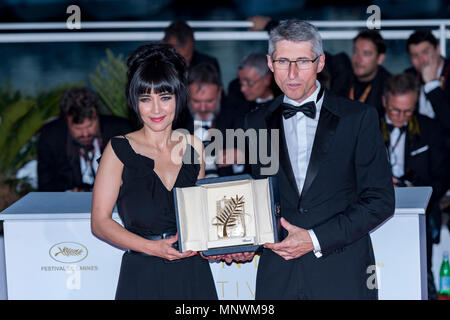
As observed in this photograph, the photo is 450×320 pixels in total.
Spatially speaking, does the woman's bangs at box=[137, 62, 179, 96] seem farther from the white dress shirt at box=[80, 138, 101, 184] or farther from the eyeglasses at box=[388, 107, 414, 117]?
the eyeglasses at box=[388, 107, 414, 117]

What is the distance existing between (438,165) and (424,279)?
185cm

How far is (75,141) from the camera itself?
5379 millimetres

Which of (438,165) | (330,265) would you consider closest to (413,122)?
(438,165)

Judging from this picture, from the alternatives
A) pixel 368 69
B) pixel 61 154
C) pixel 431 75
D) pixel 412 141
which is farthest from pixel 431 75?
pixel 61 154

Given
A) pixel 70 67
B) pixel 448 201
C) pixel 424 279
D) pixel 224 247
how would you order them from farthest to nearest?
pixel 70 67
pixel 448 201
pixel 424 279
pixel 224 247

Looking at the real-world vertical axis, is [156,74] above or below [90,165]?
above

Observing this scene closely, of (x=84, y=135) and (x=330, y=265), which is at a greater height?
(x=84, y=135)

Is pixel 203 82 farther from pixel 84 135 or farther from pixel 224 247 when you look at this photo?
pixel 224 247

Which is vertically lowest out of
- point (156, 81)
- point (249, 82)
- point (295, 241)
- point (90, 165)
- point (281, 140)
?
point (295, 241)

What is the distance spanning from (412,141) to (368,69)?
1.10 meters

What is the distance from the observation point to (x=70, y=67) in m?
20.7

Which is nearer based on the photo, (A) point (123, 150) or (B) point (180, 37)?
(A) point (123, 150)

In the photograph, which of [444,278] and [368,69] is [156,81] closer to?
[444,278]

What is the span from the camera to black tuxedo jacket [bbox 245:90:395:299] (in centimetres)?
292
